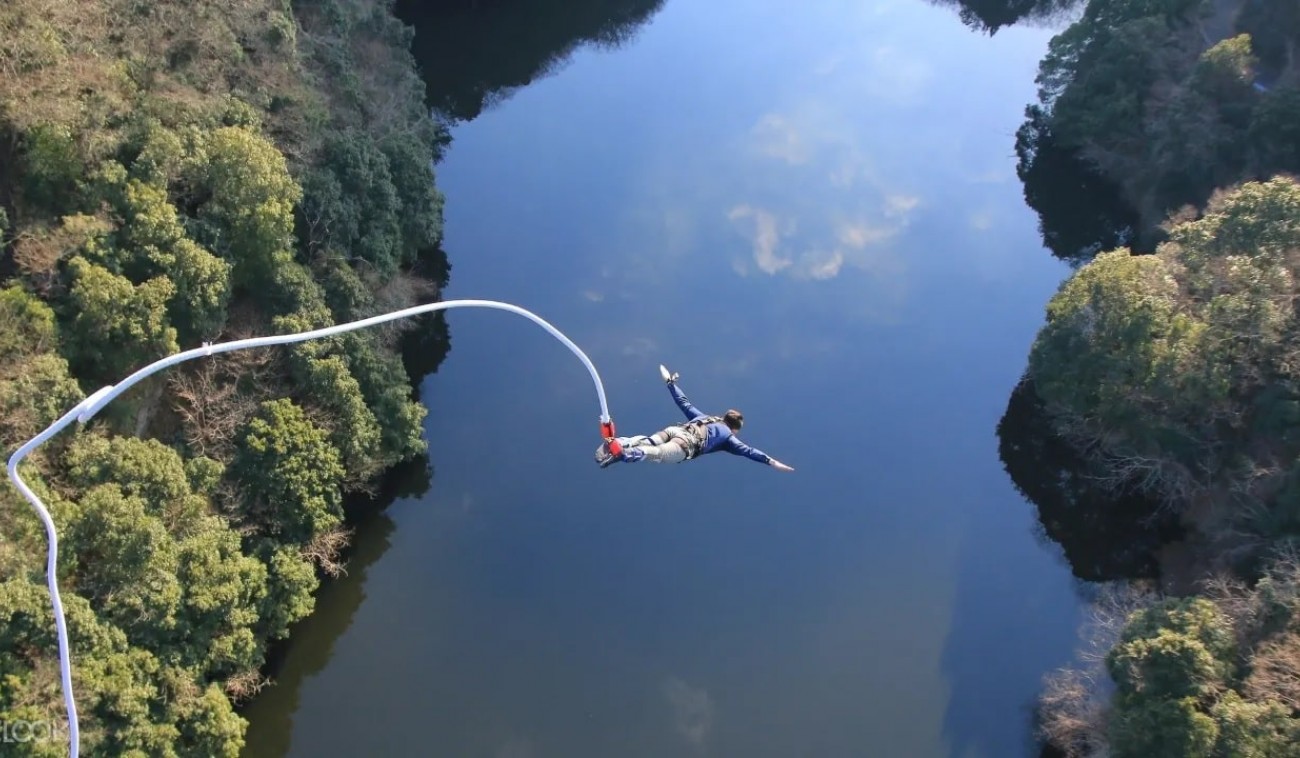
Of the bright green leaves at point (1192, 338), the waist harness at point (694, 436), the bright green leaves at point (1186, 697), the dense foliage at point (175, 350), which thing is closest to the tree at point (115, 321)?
the dense foliage at point (175, 350)

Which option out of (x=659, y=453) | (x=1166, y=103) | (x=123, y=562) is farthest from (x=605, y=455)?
(x=1166, y=103)

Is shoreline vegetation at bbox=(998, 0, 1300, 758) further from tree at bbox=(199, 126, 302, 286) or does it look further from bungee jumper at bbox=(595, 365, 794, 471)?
tree at bbox=(199, 126, 302, 286)

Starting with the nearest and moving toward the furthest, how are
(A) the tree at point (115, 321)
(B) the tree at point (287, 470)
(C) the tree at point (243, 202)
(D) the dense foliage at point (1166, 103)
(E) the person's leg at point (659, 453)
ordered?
(E) the person's leg at point (659, 453)
(A) the tree at point (115, 321)
(B) the tree at point (287, 470)
(C) the tree at point (243, 202)
(D) the dense foliage at point (1166, 103)

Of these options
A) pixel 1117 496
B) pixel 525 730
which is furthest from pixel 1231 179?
pixel 525 730

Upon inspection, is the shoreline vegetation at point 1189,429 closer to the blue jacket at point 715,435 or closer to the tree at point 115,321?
the blue jacket at point 715,435

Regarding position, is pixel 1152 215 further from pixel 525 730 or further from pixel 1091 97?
pixel 525 730
